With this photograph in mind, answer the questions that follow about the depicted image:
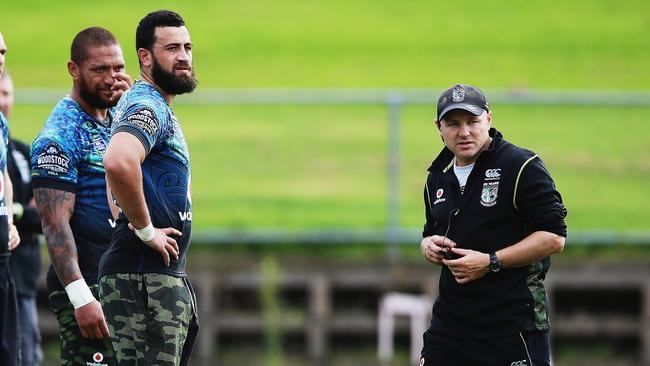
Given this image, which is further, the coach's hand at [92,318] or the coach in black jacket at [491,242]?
the coach's hand at [92,318]

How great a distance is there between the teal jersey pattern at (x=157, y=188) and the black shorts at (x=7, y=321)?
3.35 ft

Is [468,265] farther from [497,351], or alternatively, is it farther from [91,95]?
[91,95]

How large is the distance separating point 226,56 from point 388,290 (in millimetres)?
7310

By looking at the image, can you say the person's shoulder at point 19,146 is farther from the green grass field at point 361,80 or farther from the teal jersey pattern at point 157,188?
the green grass field at point 361,80

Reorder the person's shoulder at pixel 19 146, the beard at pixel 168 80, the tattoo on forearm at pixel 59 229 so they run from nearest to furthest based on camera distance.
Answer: the beard at pixel 168 80 < the tattoo on forearm at pixel 59 229 < the person's shoulder at pixel 19 146

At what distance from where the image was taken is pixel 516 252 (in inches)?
227

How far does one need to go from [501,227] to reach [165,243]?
1705mm

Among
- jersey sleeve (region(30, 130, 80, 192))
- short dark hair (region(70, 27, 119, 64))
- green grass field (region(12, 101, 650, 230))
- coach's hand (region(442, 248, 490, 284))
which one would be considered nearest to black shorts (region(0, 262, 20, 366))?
jersey sleeve (region(30, 130, 80, 192))

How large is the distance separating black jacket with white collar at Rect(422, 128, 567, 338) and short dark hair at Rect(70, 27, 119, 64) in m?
2.16

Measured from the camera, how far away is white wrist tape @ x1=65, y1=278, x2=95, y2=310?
5.98 m

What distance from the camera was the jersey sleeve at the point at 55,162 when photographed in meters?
6.24

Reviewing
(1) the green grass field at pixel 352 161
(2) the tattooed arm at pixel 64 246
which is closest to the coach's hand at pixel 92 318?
(2) the tattooed arm at pixel 64 246

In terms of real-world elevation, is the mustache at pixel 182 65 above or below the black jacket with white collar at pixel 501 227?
above

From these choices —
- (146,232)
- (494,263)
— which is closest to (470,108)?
(494,263)
